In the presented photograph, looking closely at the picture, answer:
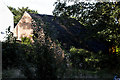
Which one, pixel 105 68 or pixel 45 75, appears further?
pixel 105 68

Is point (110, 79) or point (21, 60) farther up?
point (21, 60)

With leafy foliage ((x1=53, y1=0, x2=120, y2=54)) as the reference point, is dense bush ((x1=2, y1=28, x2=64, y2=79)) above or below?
below

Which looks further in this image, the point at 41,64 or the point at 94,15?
the point at 94,15

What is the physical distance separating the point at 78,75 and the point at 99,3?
588cm

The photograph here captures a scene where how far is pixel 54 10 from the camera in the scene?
8805mm

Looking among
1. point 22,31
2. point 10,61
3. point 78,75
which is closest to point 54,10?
point 10,61

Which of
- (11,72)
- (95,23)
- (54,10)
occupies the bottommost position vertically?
(11,72)

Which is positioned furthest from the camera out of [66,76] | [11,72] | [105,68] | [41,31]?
[105,68]

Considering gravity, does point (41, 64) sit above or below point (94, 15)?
below

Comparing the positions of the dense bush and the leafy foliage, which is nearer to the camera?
the dense bush

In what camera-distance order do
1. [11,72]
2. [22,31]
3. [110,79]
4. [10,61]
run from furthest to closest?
1. [22,31]
2. [110,79]
3. [10,61]
4. [11,72]

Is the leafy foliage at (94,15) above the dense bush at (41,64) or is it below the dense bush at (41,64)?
above

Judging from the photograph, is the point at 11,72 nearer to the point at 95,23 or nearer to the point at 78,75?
the point at 78,75

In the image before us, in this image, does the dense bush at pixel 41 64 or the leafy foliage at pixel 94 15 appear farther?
the leafy foliage at pixel 94 15
